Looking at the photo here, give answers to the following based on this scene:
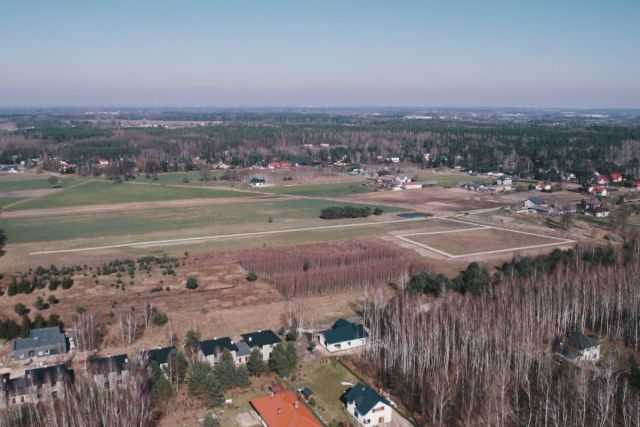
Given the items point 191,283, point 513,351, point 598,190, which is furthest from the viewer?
point 598,190

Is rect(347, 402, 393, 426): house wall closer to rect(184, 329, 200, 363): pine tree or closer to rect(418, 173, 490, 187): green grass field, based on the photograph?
rect(184, 329, 200, 363): pine tree

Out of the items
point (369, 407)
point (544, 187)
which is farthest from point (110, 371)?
point (544, 187)

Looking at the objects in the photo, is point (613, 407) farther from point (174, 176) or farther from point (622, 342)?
point (174, 176)

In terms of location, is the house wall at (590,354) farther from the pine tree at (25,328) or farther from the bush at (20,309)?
the bush at (20,309)

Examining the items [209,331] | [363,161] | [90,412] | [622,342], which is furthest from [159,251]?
[363,161]

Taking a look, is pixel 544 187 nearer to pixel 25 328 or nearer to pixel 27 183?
pixel 25 328

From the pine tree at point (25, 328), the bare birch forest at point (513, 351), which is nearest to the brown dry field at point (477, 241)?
the bare birch forest at point (513, 351)

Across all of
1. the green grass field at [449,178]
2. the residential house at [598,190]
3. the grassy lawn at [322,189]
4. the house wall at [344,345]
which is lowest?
the house wall at [344,345]
